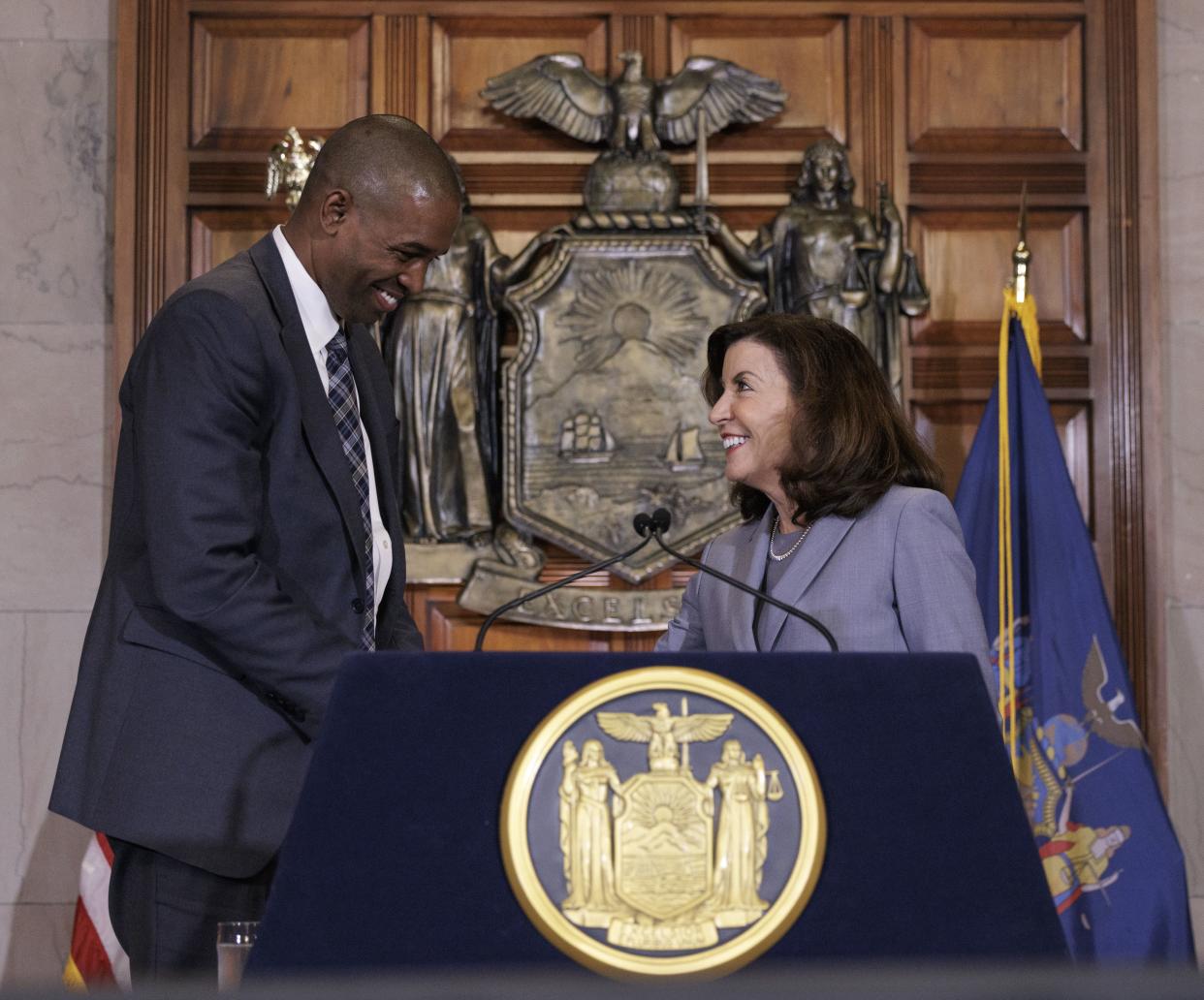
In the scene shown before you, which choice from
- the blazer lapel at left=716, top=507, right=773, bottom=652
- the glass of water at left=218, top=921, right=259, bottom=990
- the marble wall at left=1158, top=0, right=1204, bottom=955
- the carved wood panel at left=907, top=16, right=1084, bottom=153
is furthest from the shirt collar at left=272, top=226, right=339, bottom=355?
the marble wall at left=1158, top=0, right=1204, bottom=955

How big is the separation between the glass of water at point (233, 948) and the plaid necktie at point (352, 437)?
804 mm

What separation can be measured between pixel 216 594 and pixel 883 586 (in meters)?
1.01

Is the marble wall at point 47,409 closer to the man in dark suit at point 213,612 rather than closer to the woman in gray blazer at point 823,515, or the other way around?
the man in dark suit at point 213,612

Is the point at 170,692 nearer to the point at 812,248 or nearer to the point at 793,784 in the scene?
the point at 793,784

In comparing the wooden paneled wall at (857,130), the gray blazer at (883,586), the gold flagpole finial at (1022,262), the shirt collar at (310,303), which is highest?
the wooden paneled wall at (857,130)

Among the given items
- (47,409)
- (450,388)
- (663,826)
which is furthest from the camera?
(47,409)

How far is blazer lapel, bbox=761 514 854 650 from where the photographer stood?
2445 mm

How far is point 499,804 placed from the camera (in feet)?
4.30

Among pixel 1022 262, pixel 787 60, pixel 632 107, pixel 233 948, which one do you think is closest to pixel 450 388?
pixel 632 107

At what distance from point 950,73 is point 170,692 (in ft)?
10.5

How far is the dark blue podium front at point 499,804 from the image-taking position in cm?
128

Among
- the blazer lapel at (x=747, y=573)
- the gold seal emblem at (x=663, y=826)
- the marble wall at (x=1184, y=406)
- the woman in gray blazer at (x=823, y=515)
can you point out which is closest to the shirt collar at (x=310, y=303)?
the woman in gray blazer at (x=823, y=515)

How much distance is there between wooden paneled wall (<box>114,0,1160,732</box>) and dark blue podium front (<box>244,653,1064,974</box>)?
119 inches

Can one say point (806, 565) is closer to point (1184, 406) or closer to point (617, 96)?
point (617, 96)
